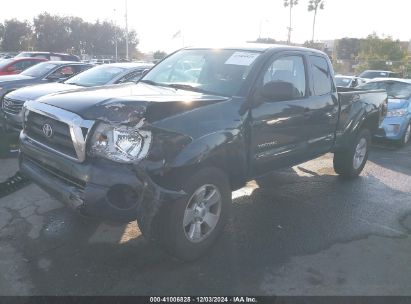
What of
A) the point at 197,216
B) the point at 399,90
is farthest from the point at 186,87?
the point at 399,90

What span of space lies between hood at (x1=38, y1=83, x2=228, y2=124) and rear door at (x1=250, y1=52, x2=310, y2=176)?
1.67 feet

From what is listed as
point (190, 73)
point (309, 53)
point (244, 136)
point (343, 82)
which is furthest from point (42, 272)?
point (343, 82)

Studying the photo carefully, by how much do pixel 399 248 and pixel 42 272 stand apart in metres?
3.42

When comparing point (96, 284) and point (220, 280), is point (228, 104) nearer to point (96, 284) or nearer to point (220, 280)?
point (220, 280)

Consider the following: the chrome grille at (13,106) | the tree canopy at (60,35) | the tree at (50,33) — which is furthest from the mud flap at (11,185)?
the tree at (50,33)

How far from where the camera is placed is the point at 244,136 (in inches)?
157

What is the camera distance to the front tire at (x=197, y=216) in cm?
340

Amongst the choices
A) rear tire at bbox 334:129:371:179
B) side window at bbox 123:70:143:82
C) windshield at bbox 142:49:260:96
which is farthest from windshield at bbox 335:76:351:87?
windshield at bbox 142:49:260:96

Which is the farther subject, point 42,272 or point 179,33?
point 179,33

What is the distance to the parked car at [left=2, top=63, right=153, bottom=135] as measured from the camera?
7.25 meters

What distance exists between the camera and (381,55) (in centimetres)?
4122

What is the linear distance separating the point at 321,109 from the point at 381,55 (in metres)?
40.4

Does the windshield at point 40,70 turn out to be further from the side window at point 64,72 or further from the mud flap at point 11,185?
the mud flap at point 11,185

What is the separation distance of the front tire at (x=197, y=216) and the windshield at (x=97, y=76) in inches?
196
